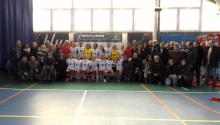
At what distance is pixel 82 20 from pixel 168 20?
211 inches

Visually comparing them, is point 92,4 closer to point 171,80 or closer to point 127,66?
point 127,66

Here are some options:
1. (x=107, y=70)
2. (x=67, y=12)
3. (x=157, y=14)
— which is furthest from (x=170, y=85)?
(x=67, y=12)

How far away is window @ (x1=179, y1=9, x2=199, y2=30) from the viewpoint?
1464 centimetres

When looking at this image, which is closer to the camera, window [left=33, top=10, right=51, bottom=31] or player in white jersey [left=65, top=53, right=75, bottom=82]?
player in white jersey [left=65, top=53, right=75, bottom=82]

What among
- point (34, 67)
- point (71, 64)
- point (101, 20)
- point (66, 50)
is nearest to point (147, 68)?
point (71, 64)

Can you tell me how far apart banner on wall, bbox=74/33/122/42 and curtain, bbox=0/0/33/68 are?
9.10ft

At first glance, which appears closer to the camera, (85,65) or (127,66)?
(127,66)

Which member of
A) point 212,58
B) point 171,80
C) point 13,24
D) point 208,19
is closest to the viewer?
point 212,58

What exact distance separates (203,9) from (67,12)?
8.36 metres

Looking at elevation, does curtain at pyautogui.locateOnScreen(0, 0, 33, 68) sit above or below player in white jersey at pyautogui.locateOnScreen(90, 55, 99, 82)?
above

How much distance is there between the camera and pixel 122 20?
15.0 m

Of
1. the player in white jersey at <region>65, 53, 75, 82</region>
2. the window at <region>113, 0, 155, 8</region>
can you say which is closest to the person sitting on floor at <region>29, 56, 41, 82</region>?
the player in white jersey at <region>65, 53, 75, 82</region>

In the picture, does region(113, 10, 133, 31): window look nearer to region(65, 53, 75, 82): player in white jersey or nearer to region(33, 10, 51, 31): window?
region(33, 10, 51, 31): window

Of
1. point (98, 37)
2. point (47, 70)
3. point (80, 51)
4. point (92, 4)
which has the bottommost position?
point (47, 70)
